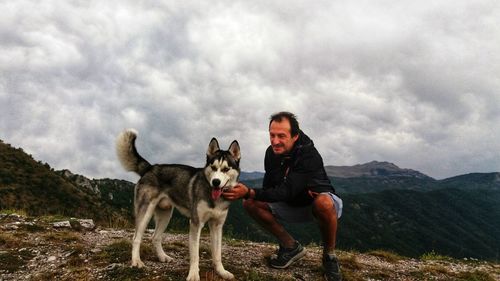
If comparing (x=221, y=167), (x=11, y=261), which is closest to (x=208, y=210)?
(x=221, y=167)

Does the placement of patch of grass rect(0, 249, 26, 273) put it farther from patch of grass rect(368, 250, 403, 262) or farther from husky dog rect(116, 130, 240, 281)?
patch of grass rect(368, 250, 403, 262)

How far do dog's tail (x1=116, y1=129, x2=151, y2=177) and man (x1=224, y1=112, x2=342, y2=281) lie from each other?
2593 mm

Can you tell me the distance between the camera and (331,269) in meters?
8.23

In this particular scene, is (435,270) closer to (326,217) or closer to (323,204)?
(326,217)

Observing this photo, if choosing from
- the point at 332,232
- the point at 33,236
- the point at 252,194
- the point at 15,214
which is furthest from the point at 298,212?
the point at 15,214

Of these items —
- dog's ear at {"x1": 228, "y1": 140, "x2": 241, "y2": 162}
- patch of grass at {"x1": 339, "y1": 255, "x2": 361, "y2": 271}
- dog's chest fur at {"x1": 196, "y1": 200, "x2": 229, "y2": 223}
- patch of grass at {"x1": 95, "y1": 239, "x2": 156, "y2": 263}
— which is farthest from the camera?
patch of grass at {"x1": 339, "y1": 255, "x2": 361, "y2": 271}

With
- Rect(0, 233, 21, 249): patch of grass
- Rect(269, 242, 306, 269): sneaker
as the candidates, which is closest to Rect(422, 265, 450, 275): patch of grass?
Rect(269, 242, 306, 269): sneaker

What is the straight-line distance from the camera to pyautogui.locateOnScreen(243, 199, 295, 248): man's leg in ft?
28.9

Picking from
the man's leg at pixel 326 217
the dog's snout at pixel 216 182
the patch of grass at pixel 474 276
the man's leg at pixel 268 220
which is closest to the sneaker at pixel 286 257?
the man's leg at pixel 268 220

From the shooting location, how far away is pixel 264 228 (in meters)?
9.27

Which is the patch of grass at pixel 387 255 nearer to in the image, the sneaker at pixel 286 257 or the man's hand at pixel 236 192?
the sneaker at pixel 286 257

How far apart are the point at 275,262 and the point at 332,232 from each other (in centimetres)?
162

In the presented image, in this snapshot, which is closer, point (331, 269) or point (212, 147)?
point (212, 147)

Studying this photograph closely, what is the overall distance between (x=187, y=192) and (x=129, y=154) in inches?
75.0
